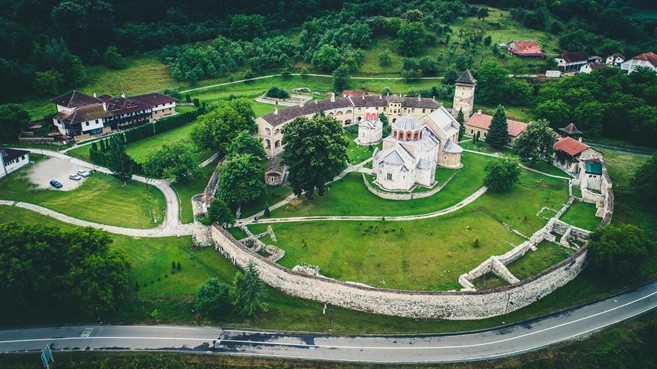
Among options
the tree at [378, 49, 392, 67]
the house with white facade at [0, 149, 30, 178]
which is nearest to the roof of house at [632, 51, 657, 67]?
the tree at [378, 49, 392, 67]

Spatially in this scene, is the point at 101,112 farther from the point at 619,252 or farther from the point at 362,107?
the point at 619,252

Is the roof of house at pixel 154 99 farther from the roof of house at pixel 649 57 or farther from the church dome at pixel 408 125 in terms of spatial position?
the roof of house at pixel 649 57

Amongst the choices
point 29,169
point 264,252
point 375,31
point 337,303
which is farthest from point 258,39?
point 337,303

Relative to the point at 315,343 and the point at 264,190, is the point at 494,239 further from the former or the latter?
the point at 264,190

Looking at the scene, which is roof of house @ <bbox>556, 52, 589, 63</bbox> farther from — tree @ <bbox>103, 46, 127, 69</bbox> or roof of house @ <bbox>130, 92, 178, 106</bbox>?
tree @ <bbox>103, 46, 127, 69</bbox>

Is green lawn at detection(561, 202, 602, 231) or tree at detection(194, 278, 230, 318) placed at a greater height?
green lawn at detection(561, 202, 602, 231)

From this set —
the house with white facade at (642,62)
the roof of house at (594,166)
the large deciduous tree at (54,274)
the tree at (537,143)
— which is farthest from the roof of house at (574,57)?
the large deciduous tree at (54,274)

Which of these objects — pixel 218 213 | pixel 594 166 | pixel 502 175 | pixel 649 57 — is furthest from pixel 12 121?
pixel 649 57
